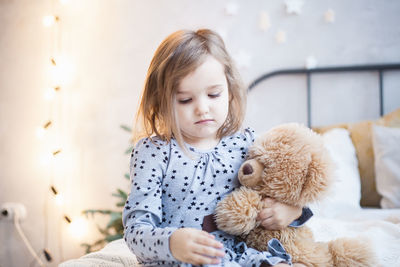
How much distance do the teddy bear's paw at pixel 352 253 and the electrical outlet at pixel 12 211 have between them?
1820mm

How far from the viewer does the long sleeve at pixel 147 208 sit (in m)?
0.73

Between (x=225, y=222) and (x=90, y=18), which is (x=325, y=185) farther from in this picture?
(x=90, y=18)

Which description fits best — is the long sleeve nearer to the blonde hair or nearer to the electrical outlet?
the blonde hair

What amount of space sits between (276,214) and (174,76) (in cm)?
41

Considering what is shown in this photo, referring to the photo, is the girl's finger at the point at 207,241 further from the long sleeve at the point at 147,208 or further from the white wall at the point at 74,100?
the white wall at the point at 74,100

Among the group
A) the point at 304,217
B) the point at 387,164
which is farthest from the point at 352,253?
the point at 387,164

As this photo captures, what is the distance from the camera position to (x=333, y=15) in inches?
70.2

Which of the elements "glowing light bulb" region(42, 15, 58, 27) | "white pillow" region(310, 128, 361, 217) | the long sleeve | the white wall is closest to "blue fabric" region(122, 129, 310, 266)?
the long sleeve

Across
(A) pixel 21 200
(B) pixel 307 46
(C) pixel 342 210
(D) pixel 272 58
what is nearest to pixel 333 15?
(B) pixel 307 46

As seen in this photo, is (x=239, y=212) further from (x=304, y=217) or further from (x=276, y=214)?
(x=304, y=217)

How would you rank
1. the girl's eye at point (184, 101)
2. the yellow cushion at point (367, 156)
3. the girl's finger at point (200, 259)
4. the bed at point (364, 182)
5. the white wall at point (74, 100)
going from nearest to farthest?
the girl's finger at point (200, 259) < the girl's eye at point (184, 101) < the bed at point (364, 182) < the yellow cushion at point (367, 156) < the white wall at point (74, 100)

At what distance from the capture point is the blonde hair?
2.82ft

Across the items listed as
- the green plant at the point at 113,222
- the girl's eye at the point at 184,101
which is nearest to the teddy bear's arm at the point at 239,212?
the girl's eye at the point at 184,101

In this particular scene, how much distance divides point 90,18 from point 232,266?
1.75 meters
